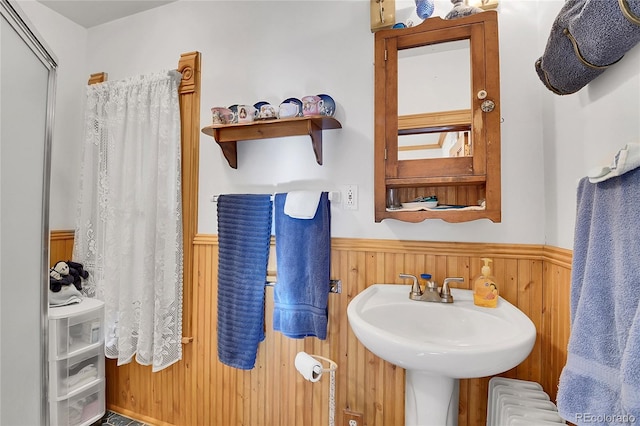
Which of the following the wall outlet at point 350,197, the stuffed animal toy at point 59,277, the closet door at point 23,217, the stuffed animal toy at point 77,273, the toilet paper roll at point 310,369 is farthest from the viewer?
the stuffed animal toy at point 77,273

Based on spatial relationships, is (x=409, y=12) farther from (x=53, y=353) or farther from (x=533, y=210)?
(x=53, y=353)

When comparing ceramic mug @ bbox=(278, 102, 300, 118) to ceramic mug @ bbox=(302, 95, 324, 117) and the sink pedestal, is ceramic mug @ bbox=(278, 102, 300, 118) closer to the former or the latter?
ceramic mug @ bbox=(302, 95, 324, 117)

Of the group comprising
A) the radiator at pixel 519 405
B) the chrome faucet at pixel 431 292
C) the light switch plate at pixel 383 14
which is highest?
the light switch plate at pixel 383 14

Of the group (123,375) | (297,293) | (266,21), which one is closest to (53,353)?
(123,375)

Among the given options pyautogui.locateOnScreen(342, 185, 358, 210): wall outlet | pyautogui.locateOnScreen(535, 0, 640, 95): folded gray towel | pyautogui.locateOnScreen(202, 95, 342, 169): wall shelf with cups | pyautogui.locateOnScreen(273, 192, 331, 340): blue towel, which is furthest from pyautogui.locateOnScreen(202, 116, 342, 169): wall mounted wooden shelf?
pyautogui.locateOnScreen(535, 0, 640, 95): folded gray towel

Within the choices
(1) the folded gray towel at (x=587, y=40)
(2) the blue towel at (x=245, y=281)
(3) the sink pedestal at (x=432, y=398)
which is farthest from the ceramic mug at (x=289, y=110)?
(3) the sink pedestal at (x=432, y=398)

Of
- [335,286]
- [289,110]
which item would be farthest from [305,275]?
[289,110]

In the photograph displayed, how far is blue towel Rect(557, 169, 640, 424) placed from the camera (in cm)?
53

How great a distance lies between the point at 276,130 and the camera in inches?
55.4

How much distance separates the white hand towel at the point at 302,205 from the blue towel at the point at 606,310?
34.0 inches

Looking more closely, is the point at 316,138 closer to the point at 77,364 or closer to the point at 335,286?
the point at 335,286

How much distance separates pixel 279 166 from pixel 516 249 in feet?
3.63

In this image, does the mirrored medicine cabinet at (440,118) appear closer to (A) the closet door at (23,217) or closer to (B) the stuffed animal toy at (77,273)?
(A) the closet door at (23,217)

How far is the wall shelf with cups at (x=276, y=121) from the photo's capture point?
132 cm
